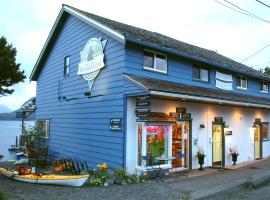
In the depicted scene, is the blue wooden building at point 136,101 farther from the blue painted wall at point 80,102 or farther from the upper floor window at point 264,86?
the upper floor window at point 264,86

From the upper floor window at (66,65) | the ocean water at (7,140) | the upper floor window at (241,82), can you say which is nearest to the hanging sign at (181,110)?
the upper floor window at (241,82)

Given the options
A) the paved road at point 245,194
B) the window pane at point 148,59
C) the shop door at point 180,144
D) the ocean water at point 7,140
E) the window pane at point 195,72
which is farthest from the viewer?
the ocean water at point 7,140

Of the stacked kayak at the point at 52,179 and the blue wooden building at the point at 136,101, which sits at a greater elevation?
the blue wooden building at the point at 136,101

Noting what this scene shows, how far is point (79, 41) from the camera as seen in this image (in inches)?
673

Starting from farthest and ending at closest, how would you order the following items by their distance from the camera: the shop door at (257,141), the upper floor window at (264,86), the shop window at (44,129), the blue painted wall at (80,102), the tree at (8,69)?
the tree at (8,69)
the upper floor window at (264,86)
the shop door at (257,141)
the shop window at (44,129)
the blue painted wall at (80,102)

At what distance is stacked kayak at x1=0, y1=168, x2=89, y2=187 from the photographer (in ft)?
37.0

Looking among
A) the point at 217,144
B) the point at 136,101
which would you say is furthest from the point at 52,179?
the point at 217,144

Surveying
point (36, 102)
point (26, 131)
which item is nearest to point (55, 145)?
point (26, 131)

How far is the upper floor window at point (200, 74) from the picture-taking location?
54.6ft

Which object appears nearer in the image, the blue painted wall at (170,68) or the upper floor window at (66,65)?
the blue painted wall at (170,68)

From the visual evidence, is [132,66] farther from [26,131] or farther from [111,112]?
[26,131]

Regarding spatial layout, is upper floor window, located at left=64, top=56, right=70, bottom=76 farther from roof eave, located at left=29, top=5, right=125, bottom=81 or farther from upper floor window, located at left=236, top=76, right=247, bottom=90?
upper floor window, located at left=236, top=76, right=247, bottom=90

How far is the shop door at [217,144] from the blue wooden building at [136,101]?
5cm

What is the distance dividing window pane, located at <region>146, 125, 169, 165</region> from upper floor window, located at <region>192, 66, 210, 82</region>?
418cm
